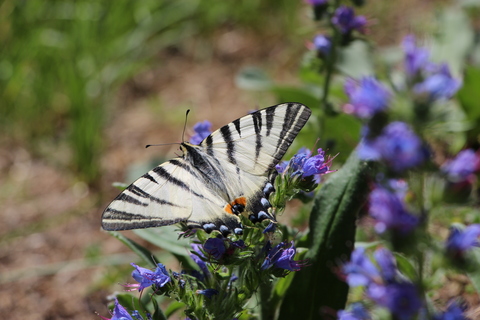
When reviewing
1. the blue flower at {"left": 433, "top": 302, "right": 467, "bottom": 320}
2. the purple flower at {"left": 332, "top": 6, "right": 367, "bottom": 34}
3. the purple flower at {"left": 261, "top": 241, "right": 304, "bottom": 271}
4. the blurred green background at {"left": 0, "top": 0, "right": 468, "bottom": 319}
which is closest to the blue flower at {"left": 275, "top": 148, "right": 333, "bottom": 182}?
the purple flower at {"left": 261, "top": 241, "right": 304, "bottom": 271}

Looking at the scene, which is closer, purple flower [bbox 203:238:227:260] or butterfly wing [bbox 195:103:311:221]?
purple flower [bbox 203:238:227:260]

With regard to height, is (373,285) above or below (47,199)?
above

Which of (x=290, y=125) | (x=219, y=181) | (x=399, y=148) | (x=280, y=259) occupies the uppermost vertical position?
(x=399, y=148)

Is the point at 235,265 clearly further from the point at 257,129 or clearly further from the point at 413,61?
the point at 413,61

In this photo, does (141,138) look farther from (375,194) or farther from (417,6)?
(375,194)

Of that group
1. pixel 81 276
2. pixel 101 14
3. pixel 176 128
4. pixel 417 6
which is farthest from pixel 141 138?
pixel 417 6

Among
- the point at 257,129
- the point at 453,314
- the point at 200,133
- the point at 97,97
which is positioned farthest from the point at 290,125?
the point at 97,97

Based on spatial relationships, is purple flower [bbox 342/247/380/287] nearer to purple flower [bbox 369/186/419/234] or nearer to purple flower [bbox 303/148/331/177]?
purple flower [bbox 369/186/419/234]
